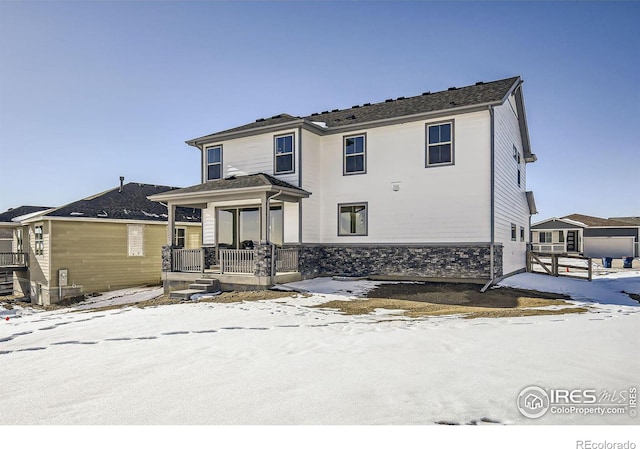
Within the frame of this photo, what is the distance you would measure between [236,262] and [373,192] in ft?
18.8

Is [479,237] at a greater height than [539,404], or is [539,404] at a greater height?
[479,237]

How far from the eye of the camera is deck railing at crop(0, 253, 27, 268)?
70.5ft

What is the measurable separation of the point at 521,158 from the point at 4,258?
27.2 metres

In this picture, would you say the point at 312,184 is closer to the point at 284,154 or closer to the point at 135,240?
the point at 284,154

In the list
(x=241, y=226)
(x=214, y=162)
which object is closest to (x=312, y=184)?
(x=241, y=226)

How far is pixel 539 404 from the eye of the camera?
11.9 ft

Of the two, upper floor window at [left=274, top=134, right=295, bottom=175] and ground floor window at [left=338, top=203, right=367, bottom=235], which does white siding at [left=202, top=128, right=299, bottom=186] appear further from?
ground floor window at [left=338, top=203, right=367, bottom=235]

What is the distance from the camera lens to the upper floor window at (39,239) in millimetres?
18672

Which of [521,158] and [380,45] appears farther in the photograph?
[521,158]

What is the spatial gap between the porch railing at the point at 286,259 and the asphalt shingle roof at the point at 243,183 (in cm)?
227

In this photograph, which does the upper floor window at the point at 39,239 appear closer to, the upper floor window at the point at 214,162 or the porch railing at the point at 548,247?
the upper floor window at the point at 214,162

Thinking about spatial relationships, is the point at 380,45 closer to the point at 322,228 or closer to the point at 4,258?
the point at 322,228

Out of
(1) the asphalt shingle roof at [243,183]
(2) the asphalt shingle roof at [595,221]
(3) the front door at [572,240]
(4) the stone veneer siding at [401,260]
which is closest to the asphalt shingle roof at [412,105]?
(1) the asphalt shingle roof at [243,183]

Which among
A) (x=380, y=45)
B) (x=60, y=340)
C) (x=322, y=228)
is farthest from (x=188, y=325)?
(x=322, y=228)
